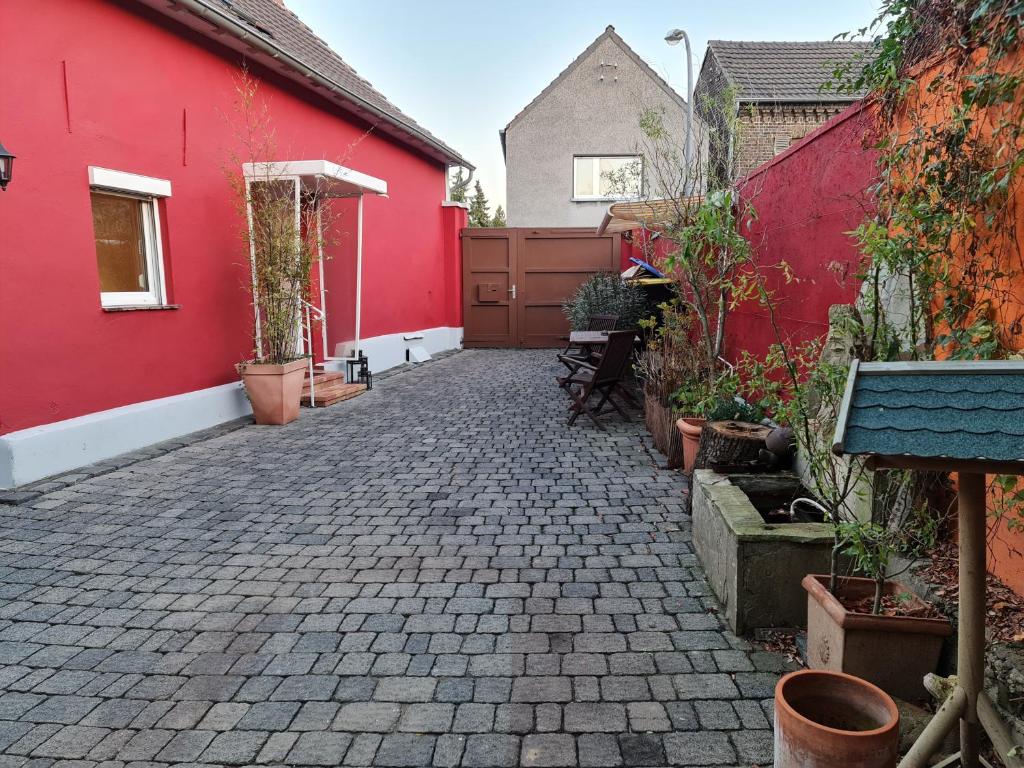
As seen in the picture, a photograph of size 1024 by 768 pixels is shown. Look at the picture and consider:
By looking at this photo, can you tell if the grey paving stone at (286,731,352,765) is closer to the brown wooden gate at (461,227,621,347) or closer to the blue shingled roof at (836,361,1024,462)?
the blue shingled roof at (836,361,1024,462)

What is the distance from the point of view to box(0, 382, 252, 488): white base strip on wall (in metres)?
4.70

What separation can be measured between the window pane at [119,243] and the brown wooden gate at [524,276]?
8496mm

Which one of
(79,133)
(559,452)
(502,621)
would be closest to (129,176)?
(79,133)

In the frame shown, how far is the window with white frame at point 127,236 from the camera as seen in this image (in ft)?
18.4

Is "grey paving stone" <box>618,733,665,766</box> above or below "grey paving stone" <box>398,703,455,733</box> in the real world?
above

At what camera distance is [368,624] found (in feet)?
9.43

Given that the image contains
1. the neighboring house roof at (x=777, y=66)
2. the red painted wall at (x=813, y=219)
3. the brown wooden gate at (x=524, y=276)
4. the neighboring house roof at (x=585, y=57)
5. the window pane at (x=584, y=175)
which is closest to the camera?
the red painted wall at (x=813, y=219)

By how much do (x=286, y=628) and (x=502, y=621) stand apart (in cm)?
92

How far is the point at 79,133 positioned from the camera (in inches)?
207

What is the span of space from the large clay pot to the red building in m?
5.06

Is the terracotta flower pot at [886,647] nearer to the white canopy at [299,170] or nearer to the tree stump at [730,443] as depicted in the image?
the tree stump at [730,443]

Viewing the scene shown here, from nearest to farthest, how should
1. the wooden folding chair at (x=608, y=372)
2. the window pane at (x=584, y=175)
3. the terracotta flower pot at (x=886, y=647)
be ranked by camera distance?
the terracotta flower pot at (x=886, y=647), the wooden folding chair at (x=608, y=372), the window pane at (x=584, y=175)

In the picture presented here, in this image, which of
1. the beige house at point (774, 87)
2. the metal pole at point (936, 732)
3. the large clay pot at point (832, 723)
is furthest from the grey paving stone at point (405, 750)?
the beige house at point (774, 87)

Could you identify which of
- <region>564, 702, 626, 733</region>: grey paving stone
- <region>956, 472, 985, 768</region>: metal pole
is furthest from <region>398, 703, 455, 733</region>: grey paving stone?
<region>956, 472, 985, 768</region>: metal pole
